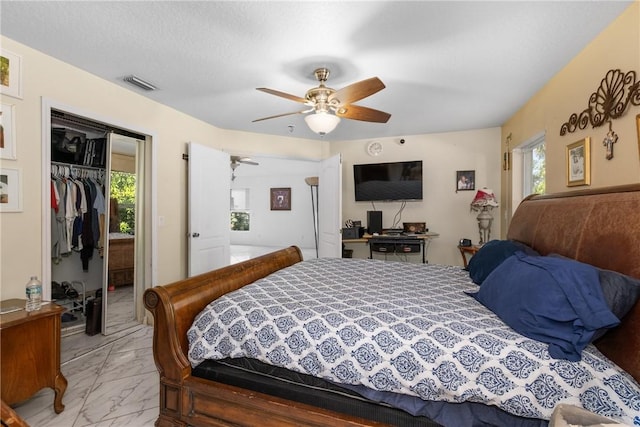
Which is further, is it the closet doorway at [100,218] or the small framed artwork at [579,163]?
the closet doorway at [100,218]

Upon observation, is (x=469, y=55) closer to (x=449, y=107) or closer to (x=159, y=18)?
(x=449, y=107)

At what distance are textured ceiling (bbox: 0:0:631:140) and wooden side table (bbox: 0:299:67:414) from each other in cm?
183

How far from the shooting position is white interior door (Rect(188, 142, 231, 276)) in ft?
11.9

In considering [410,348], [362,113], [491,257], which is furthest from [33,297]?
[491,257]

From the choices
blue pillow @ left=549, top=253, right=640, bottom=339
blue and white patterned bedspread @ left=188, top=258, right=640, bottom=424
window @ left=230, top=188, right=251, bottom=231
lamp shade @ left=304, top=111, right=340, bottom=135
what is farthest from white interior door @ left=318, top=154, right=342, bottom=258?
window @ left=230, top=188, right=251, bottom=231

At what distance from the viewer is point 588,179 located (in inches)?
85.0

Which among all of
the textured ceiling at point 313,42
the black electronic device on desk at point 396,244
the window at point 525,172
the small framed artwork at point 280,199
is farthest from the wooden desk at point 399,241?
the small framed artwork at point 280,199

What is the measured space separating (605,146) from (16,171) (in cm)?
412

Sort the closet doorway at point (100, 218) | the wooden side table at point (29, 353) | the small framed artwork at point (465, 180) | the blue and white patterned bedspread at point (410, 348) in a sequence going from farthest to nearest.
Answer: the small framed artwork at point (465, 180), the closet doorway at point (100, 218), the wooden side table at point (29, 353), the blue and white patterned bedspread at point (410, 348)

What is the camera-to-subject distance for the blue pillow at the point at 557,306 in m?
1.11

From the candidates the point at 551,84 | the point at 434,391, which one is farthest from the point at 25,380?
the point at 551,84

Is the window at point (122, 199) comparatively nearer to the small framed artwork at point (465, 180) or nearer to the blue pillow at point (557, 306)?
the blue pillow at point (557, 306)

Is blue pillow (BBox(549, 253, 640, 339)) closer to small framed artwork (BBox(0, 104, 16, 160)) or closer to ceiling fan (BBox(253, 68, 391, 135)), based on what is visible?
ceiling fan (BBox(253, 68, 391, 135))

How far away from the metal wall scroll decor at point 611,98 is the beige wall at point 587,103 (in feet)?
0.11
